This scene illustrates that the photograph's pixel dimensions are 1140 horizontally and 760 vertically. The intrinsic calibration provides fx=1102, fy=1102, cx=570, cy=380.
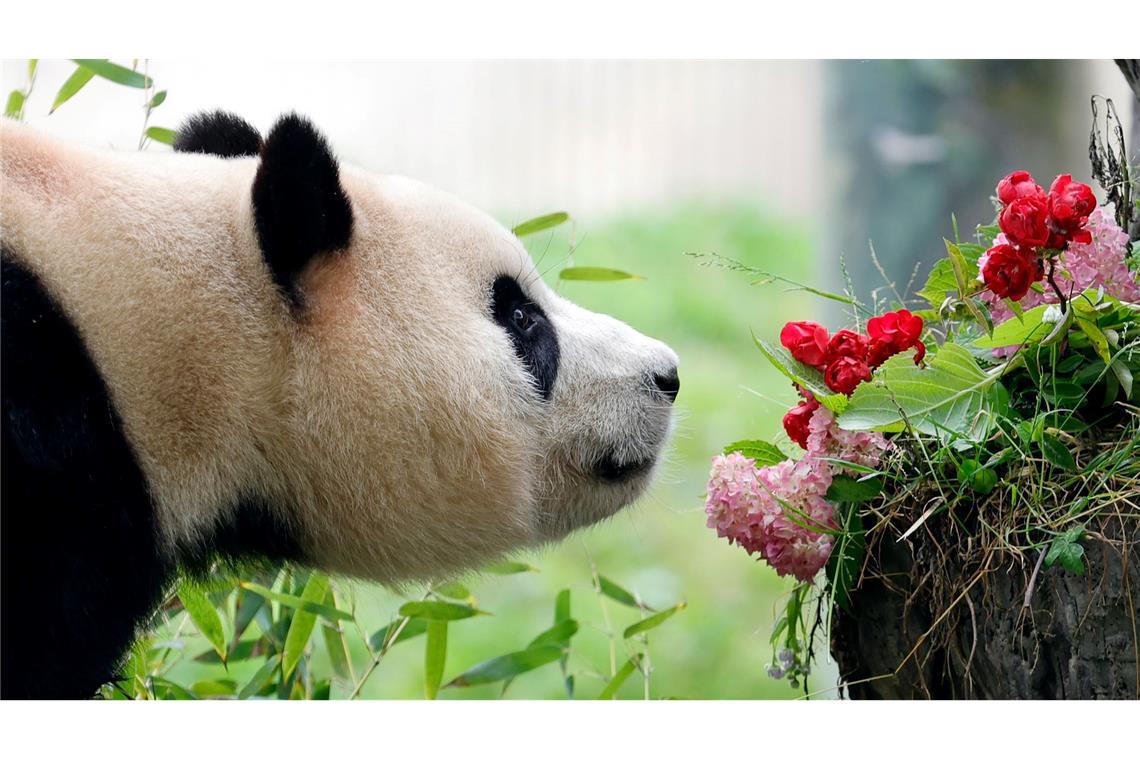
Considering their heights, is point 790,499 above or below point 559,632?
above

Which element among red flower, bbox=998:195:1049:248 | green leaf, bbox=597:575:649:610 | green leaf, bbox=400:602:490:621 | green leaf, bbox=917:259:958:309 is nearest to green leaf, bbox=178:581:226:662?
green leaf, bbox=400:602:490:621

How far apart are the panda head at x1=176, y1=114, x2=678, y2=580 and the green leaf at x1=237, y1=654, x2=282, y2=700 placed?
1.93ft

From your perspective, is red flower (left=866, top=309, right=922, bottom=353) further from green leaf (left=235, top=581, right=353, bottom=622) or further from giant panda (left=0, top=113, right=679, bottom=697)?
green leaf (left=235, top=581, right=353, bottom=622)

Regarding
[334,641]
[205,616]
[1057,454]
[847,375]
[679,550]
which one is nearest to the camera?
[1057,454]

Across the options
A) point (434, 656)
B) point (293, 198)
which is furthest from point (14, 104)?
point (434, 656)

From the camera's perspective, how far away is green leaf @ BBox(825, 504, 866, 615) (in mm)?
1446

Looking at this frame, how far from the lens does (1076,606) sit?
129 cm

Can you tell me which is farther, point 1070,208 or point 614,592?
point 614,592

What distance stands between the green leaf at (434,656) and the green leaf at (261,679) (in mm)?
287

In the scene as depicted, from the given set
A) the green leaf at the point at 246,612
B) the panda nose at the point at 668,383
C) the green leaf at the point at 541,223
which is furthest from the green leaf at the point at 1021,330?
the green leaf at the point at 246,612

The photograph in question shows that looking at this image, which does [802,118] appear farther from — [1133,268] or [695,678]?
[1133,268]

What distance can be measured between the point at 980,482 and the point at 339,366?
813mm

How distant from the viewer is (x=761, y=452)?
1553 mm

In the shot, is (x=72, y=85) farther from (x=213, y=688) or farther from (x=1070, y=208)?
(x=1070, y=208)
